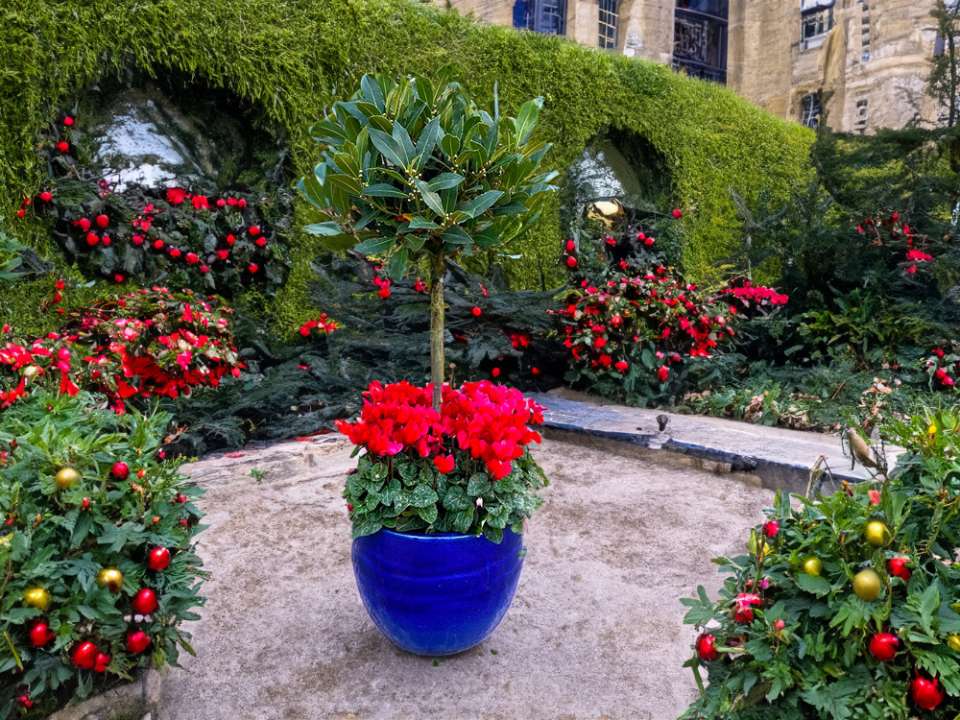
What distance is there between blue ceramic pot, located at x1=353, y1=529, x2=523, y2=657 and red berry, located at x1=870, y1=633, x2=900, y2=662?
3.51 ft

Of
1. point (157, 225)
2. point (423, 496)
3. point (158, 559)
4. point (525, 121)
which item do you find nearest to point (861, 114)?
point (157, 225)

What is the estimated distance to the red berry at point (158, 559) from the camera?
5.36 ft

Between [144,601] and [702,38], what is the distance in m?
23.8

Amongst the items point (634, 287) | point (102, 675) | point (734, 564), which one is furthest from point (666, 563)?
point (634, 287)

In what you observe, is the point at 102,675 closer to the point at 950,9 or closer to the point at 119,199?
the point at 119,199

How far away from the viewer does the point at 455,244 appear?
2.12 m

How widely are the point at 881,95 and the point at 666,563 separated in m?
18.6

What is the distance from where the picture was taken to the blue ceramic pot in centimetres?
199

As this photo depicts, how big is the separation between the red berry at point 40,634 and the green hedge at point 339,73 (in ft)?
10.4

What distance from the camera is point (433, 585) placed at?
2.00m

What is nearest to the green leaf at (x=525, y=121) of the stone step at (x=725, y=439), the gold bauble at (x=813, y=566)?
the gold bauble at (x=813, y=566)

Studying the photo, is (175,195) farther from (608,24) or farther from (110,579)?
(608,24)

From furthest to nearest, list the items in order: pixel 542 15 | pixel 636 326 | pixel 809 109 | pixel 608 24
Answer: pixel 809 109 → pixel 608 24 → pixel 542 15 → pixel 636 326

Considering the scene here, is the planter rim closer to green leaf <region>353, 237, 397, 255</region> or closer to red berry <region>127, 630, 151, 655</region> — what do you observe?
red berry <region>127, 630, 151, 655</region>
